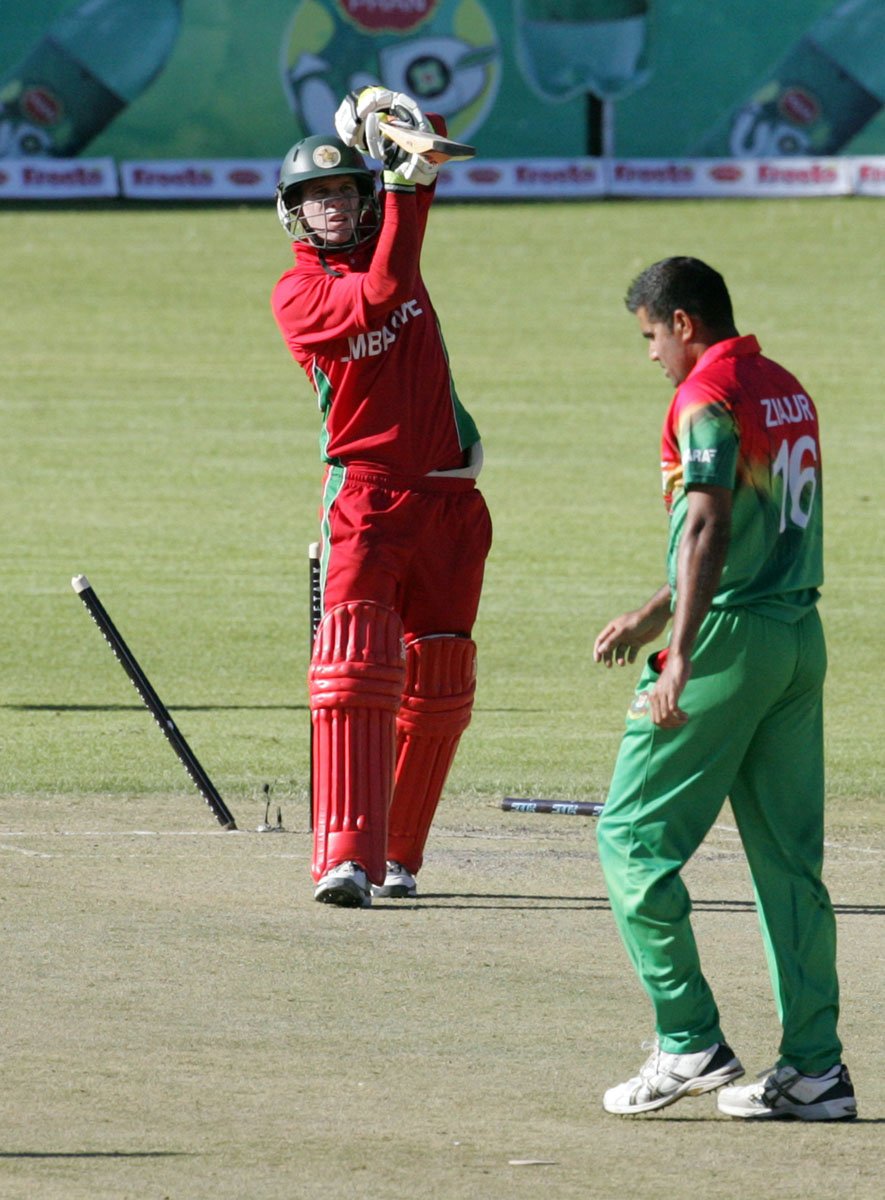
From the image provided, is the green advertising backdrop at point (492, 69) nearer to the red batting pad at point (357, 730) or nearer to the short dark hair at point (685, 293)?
the red batting pad at point (357, 730)

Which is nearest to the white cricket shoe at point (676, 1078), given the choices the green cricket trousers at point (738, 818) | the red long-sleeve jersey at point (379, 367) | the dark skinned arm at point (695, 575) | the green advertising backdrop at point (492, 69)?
the green cricket trousers at point (738, 818)

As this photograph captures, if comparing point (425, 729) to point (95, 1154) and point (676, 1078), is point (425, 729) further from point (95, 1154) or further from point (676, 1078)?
point (95, 1154)

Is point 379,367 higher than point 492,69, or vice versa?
point 492,69

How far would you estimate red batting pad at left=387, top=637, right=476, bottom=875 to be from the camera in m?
7.71

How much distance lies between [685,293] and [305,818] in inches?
162

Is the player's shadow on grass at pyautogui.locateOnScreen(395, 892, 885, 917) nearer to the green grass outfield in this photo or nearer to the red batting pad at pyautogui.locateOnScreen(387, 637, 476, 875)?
the green grass outfield

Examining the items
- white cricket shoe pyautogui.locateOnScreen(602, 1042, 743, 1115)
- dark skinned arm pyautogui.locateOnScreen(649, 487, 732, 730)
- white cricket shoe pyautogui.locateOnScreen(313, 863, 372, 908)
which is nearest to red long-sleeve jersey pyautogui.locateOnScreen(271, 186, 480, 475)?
white cricket shoe pyautogui.locateOnScreen(313, 863, 372, 908)

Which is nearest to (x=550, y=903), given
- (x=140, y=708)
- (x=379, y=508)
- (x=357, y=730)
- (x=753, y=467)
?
(x=357, y=730)

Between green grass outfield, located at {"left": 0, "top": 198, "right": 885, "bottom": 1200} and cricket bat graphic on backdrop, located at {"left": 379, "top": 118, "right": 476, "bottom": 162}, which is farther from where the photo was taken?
cricket bat graphic on backdrop, located at {"left": 379, "top": 118, "right": 476, "bottom": 162}

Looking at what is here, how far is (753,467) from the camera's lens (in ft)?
17.7

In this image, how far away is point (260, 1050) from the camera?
598cm

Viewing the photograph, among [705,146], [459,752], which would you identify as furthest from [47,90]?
[459,752]

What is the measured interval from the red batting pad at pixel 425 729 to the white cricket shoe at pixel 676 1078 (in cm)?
242

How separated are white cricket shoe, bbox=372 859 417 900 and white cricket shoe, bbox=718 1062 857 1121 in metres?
2.38
